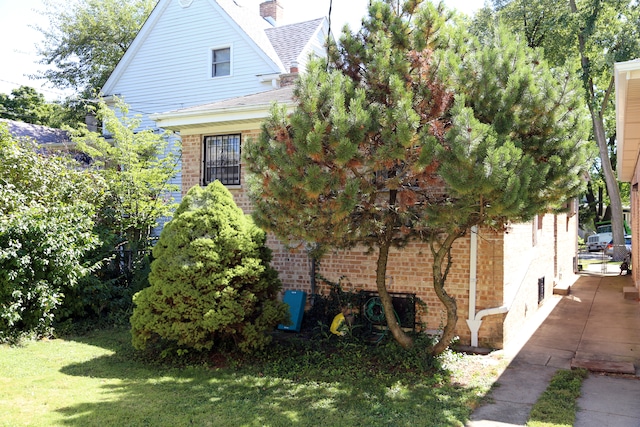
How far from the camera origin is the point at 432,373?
6.32 meters

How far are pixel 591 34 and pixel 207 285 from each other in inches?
826

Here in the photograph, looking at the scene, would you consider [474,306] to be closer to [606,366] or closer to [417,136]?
[606,366]

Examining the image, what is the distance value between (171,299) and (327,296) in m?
2.83

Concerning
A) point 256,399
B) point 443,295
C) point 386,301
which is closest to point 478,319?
point 443,295

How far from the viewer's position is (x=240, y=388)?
19.4 feet

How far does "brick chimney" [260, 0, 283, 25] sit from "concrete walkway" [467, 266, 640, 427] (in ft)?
52.4

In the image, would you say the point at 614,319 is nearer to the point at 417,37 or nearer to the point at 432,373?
the point at 432,373

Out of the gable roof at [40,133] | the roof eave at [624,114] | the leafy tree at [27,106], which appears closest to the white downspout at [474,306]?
the roof eave at [624,114]

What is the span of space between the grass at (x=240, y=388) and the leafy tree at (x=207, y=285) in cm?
47

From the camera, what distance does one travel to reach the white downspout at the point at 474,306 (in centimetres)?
736

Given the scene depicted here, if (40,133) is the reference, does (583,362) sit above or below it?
below

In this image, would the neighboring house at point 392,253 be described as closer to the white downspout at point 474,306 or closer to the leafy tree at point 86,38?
the white downspout at point 474,306

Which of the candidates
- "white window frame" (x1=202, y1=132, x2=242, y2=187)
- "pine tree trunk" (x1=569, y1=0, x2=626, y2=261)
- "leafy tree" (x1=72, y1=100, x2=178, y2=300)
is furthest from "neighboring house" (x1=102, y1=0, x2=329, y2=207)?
"pine tree trunk" (x1=569, y1=0, x2=626, y2=261)

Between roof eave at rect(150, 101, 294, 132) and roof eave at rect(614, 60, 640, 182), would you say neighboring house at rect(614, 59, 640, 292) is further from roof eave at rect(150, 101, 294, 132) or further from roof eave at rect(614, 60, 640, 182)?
roof eave at rect(150, 101, 294, 132)
